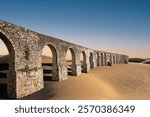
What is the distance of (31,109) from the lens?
6.79 metres

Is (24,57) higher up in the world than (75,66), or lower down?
higher up

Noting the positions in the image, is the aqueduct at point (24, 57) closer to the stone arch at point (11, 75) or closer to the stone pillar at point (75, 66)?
the stone arch at point (11, 75)

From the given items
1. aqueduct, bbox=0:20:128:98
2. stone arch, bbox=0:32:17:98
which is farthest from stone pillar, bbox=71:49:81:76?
stone arch, bbox=0:32:17:98

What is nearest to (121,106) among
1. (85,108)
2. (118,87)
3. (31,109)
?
(85,108)

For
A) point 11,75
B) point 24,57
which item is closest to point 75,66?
point 24,57

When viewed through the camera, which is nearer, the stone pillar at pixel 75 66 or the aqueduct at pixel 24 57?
the aqueduct at pixel 24 57

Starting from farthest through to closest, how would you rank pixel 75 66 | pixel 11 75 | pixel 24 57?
1. pixel 75 66
2. pixel 24 57
3. pixel 11 75

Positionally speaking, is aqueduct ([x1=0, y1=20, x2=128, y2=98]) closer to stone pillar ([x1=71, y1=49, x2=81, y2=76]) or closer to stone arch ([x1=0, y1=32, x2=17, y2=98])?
stone arch ([x1=0, y1=32, x2=17, y2=98])

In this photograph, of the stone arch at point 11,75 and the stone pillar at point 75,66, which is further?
the stone pillar at point 75,66

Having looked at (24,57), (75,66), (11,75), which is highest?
(24,57)

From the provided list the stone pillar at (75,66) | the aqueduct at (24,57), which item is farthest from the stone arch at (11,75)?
the stone pillar at (75,66)

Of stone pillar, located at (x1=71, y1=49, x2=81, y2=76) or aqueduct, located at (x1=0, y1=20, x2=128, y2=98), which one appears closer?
aqueduct, located at (x1=0, y1=20, x2=128, y2=98)

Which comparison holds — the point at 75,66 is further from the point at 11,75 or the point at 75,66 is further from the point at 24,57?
the point at 11,75

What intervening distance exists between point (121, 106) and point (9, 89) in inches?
284
